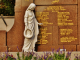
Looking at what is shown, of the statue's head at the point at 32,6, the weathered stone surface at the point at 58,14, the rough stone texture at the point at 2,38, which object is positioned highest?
the statue's head at the point at 32,6

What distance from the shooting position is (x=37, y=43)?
11680 mm

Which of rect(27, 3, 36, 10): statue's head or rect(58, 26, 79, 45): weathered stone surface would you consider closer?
rect(27, 3, 36, 10): statue's head

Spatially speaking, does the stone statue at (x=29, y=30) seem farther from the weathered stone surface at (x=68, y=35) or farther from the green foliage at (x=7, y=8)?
the green foliage at (x=7, y=8)

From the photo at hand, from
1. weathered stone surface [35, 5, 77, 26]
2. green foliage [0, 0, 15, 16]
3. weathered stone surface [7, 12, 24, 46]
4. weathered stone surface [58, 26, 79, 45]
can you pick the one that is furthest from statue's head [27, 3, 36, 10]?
green foliage [0, 0, 15, 16]

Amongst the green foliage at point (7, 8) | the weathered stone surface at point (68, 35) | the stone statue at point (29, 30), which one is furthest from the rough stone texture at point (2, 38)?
the green foliage at point (7, 8)

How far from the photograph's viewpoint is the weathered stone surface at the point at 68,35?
38.5 feet

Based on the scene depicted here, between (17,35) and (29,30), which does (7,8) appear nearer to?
(17,35)

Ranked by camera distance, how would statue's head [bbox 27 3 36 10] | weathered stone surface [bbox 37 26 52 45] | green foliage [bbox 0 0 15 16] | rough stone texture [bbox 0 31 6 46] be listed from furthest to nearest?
1. green foliage [bbox 0 0 15 16]
2. weathered stone surface [bbox 37 26 52 45]
3. rough stone texture [bbox 0 31 6 46]
4. statue's head [bbox 27 3 36 10]

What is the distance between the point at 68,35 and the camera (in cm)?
1176

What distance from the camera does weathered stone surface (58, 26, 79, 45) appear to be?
1173cm

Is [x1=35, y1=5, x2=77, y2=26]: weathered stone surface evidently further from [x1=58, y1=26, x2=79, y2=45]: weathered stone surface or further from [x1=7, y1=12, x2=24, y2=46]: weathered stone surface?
[x1=7, y1=12, x2=24, y2=46]: weathered stone surface

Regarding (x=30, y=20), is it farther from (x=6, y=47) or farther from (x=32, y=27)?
(x=6, y=47)

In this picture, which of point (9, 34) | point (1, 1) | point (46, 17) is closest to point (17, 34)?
point (9, 34)

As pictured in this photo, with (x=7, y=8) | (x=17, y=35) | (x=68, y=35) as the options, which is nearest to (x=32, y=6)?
(x=17, y=35)
